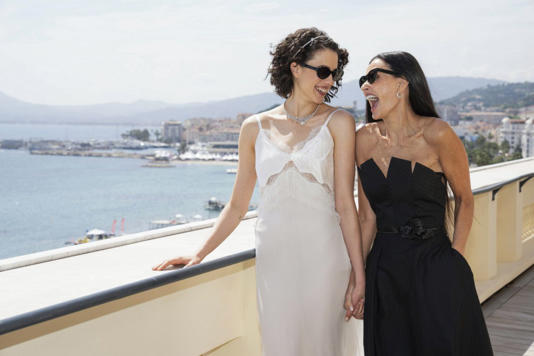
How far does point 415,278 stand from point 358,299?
18 cm

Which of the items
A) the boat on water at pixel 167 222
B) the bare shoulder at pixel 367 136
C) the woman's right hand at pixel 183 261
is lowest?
the boat on water at pixel 167 222

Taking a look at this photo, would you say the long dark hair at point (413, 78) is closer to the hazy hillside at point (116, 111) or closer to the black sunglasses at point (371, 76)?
the black sunglasses at point (371, 76)

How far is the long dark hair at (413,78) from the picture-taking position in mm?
1769

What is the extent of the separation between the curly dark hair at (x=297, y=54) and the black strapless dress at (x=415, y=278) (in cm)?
36

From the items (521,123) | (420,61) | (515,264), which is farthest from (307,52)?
(521,123)

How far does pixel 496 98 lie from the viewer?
226 ft

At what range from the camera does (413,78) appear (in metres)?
1.78

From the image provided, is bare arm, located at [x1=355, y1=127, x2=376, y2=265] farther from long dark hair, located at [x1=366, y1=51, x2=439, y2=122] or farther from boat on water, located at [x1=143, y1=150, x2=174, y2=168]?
boat on water, located at [x1=143, y1=150, x2=174, y2=168]

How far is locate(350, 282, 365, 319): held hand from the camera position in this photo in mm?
1811

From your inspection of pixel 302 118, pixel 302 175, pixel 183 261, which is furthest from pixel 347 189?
pixel 183 261

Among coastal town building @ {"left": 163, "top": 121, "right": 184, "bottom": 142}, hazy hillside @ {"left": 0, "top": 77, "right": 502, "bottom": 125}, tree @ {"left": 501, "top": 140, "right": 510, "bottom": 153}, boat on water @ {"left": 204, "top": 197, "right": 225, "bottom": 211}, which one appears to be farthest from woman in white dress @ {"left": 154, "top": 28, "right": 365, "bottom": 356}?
hazy hillside @ {"left": 0, "top": 77, "right": 502, "bottom": 125}

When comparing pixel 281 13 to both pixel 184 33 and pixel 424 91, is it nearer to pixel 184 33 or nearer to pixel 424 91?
pixel 184 33

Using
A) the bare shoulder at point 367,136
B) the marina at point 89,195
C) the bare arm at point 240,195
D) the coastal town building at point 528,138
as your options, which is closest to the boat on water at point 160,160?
the marina at point 89,195

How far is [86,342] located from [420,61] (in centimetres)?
124
